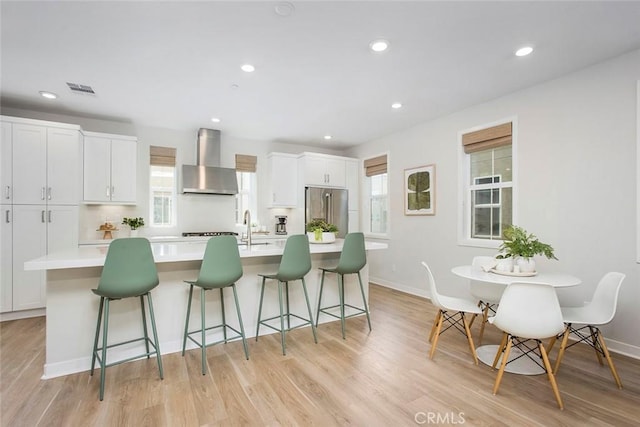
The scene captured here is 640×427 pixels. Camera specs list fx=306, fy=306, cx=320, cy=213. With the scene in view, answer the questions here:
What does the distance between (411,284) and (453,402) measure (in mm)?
2912

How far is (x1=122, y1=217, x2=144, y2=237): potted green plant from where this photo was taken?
4.50 m

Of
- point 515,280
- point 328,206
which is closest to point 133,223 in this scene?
point 328,206

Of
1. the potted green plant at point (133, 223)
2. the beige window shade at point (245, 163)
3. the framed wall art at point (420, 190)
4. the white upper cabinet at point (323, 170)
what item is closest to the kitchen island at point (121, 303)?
the potted green plant at point (133, 223)

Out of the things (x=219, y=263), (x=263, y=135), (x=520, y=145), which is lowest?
(x=219, y=263)

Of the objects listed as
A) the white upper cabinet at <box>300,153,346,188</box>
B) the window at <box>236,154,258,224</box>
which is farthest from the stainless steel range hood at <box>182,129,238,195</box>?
the white upper cabinet at <box>300,153,346,188</box>

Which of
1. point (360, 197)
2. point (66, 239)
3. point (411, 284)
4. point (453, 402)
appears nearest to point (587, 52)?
point (453, 402)

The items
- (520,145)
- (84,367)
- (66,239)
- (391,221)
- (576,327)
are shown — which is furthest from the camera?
(391,221)

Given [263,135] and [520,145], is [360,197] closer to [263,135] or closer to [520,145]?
[263,135]

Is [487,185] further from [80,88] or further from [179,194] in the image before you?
[80,88]

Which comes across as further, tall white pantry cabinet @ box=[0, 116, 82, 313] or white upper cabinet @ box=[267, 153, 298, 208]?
white upper cabinet @ box=[267, 153, 298, 208]

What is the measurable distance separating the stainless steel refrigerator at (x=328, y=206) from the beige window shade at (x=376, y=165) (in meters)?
0.62

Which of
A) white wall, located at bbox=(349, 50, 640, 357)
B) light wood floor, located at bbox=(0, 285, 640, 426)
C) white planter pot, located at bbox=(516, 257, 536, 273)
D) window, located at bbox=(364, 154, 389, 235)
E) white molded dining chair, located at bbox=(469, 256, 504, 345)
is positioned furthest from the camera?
window, located at bbox=(364, 154, 389, 235)

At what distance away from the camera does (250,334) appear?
3.09m

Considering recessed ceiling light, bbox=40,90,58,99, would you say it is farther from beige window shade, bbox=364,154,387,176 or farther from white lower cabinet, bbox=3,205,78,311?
beige window shade, bbox=364,154,387,176
